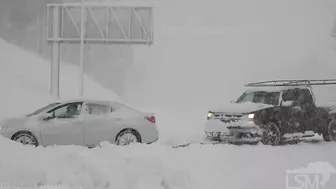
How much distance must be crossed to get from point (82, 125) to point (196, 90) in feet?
7.68

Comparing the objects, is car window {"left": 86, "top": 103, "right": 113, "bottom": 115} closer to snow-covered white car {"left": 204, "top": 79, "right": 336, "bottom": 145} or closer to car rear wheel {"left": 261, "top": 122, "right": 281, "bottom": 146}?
snow-covered white car {"left": 204, "top": 79, "right": 336, "bottom": 145}

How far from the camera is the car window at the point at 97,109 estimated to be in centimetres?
742

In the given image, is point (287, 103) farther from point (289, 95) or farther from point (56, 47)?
point (56, 47)

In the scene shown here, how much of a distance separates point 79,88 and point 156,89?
58.7 inches

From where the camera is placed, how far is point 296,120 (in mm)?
8055

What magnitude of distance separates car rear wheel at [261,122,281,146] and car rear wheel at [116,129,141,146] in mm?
2291

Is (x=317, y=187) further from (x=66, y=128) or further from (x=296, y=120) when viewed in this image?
(x=66, y=128)

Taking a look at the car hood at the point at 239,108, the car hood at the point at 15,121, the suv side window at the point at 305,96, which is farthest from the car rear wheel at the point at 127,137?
the suv side window at the point at 305,96

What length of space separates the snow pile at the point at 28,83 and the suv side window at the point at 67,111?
26cm

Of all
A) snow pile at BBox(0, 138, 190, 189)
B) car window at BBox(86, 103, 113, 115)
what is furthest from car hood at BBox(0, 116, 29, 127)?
snow pile at BBox(0, 138, 190, 189)

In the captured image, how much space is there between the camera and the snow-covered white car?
25.1ft

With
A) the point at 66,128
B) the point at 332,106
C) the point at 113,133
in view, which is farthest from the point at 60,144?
the point at 332,106

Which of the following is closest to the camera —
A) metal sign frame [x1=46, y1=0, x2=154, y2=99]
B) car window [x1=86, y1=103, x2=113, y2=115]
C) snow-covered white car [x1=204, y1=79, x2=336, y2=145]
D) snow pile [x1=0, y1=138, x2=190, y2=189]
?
snow pile [x1=0, y1=138, x2=190, y2=189]

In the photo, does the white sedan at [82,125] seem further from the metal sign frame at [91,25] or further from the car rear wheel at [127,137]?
the metal sign frame at [91,25]
